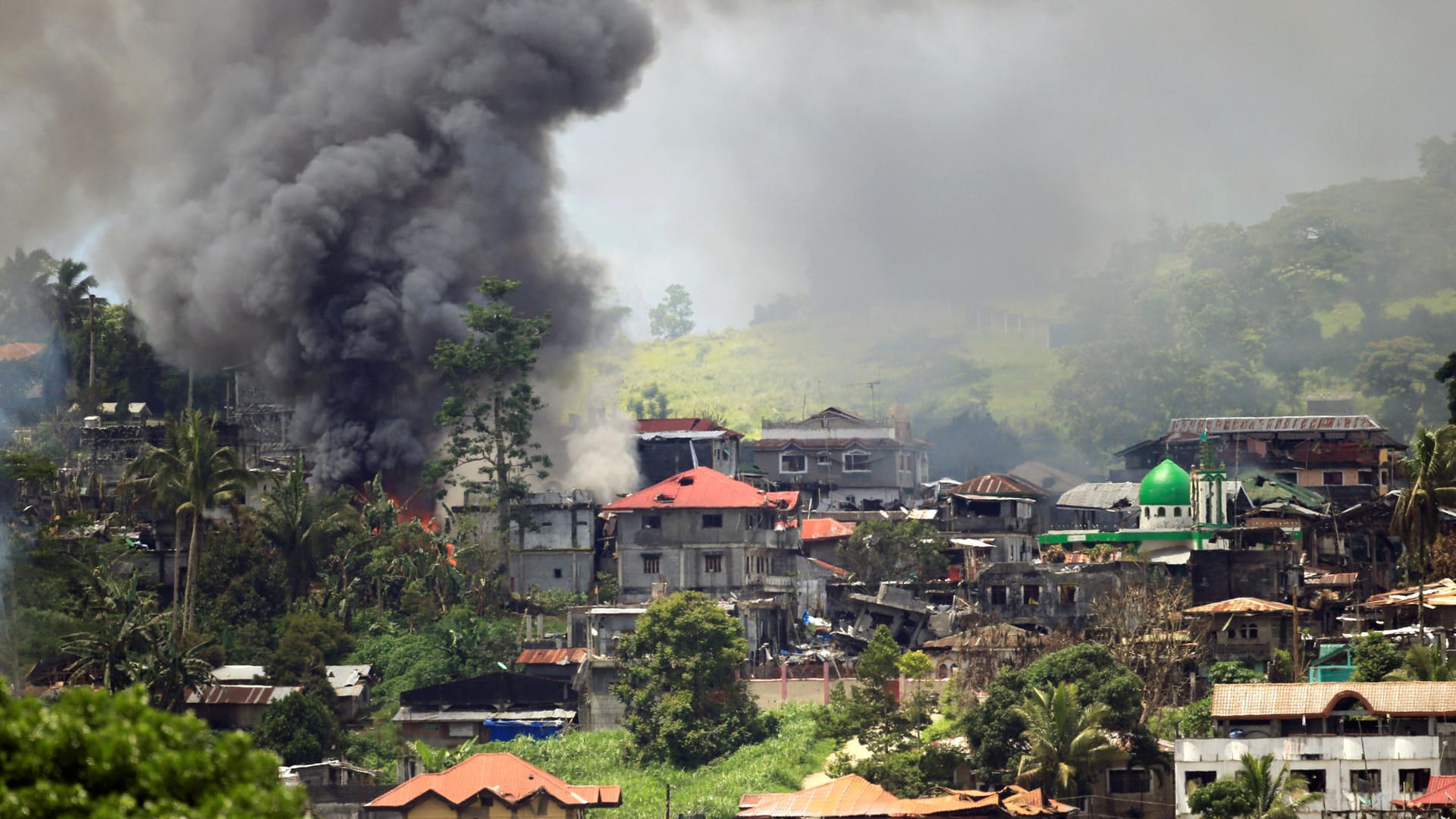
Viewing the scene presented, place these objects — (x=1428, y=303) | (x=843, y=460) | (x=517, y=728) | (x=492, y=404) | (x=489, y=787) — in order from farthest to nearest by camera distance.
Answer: (x=1428, y=303)
(x=843, y=460)
(x=492, y=404)
(x=517, y=728)
(x=489, y=787)

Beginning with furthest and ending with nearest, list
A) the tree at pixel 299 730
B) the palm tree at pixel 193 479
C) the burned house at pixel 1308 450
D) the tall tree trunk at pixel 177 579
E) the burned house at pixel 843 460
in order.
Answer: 1. the burned house at pixel 843 460
2. the burned house at pixel 1308 450
3. the palm tree at pixel 193 479
4. the tall tree trunk at pixel 177 579
5. the tree at pixel 299 730

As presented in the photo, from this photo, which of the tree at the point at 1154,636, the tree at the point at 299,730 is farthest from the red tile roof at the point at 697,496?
the tree at the point at 299,730

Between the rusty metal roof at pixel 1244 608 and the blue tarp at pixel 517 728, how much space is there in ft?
58.9

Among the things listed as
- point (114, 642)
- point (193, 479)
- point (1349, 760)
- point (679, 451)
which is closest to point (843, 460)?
point (679, 451)

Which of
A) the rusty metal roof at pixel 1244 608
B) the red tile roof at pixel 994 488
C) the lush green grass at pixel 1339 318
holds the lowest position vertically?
the rusty metal roof at pixel 1244 608

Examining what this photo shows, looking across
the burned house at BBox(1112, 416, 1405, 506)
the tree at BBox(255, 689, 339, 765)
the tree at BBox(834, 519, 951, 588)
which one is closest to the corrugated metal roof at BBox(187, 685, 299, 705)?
the tree at BBox(255, 689, 339, 765)

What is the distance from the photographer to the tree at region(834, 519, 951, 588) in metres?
70.1

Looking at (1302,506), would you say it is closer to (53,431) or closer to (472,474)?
(472,474)

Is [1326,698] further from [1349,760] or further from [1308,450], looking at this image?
[1308,450]

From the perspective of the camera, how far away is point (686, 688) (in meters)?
58.1

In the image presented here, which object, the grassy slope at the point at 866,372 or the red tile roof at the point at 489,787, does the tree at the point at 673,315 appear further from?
the red tile roof at the point at 489,787

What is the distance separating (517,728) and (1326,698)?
886 inches

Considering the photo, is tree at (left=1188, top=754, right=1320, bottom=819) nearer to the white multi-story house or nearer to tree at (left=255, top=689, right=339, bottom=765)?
the white multi-story house

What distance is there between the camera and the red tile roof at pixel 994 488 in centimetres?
7762
